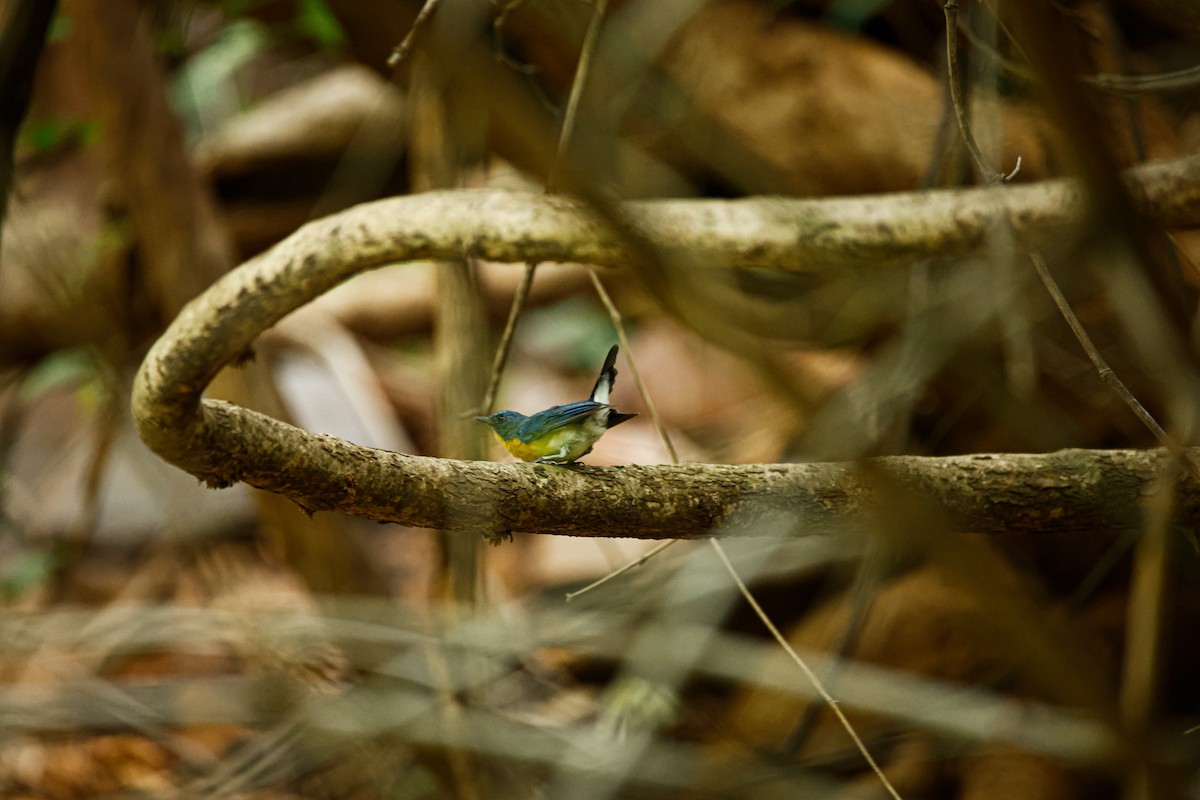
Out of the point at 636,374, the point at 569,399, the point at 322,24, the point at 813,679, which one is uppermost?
the point at 322,24

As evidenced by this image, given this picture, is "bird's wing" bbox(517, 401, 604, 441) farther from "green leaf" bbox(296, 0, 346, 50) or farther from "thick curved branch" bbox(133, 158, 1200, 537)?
"green leaf" bbox(296, 0, 346, 50)

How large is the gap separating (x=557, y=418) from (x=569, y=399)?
4287 millimetres

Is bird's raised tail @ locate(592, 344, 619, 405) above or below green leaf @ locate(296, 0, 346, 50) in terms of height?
below

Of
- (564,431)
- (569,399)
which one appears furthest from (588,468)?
(569,399)

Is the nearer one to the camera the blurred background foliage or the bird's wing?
the blurred background foliage

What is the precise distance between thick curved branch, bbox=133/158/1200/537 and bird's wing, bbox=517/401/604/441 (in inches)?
6.1

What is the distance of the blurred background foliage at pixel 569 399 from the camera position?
5.10 ft

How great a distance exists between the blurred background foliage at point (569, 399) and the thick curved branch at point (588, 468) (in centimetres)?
15

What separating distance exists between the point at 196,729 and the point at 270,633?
3.49 metres

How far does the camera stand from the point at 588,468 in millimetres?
2059

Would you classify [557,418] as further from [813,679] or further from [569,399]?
[569,399]

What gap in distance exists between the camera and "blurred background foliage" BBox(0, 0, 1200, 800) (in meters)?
1.55

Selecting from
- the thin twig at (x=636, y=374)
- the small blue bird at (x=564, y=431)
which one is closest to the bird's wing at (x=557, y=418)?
the small blue bird at (x=564, y=431)

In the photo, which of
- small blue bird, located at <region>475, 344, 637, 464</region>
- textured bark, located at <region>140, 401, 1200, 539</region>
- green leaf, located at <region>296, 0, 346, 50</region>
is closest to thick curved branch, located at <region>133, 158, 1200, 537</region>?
textured bark, located at <region>140, 401, 1200, 539</region>
